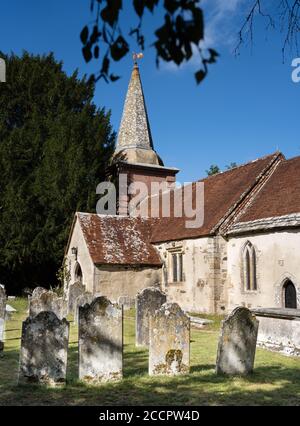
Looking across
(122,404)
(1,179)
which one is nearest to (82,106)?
(1,179)

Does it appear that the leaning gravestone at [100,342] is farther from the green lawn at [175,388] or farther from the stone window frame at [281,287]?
the stone window frame at [281,287]

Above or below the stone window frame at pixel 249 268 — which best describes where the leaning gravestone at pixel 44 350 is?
below

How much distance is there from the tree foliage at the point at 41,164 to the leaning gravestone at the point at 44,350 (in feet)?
64.2

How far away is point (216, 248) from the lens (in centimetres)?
1862

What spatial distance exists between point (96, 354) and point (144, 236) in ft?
53.2

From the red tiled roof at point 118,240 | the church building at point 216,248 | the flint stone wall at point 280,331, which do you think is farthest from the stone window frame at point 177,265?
the flint stone wall at point 280,331

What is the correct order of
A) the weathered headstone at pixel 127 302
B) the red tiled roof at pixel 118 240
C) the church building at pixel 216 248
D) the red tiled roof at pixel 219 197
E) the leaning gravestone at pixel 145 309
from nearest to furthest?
1. the leaning gravestone at pixel 145 309
2. the church building at pixel 216 248
3. the red tiled roof at pixel 219 197
4. the weathered headstone at pixel 127 302
5. the red tiled roof at pixel 118 240

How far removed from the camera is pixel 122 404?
6047 mm

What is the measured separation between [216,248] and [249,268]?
172 centimetres

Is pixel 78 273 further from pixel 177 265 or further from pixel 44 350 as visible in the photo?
pixel 44 350

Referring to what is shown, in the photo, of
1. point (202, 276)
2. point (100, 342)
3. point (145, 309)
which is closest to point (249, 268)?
point (202, 276)

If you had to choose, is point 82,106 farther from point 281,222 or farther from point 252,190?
point 281,222

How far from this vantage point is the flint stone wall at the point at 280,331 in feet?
33.0
